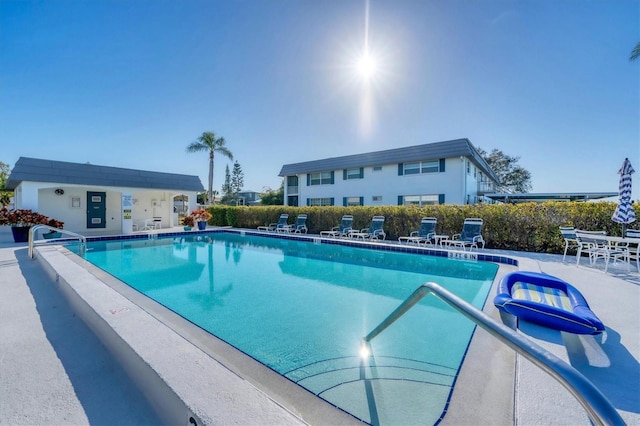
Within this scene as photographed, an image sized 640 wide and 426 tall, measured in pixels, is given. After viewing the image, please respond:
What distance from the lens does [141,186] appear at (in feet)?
54.0

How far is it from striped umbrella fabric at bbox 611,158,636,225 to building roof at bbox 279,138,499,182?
870cm

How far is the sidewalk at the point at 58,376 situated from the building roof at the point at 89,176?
42.6 feet

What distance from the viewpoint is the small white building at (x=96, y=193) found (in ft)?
43.3

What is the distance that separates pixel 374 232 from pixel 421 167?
24.3ft

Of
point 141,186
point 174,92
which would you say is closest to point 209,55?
point 174,92

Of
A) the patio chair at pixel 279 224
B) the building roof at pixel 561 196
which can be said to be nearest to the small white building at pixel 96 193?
the patio chair at pixel 279 224

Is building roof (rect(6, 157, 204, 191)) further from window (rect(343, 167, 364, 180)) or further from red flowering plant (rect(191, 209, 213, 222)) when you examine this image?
window (rect(343, 167, 364, 180))

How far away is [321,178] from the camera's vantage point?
2228 cm

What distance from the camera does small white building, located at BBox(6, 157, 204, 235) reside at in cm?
1319

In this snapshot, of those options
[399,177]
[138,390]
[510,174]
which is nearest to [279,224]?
[399,177]

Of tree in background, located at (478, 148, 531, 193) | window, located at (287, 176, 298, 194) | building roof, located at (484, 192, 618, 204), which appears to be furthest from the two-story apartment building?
tree in background, located at (478, 148, 531, 193)

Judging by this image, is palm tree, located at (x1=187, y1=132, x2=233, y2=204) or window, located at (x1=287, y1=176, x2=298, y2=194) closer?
palm tree, located at (x1=187, y1=132, x2=233, y2=204)

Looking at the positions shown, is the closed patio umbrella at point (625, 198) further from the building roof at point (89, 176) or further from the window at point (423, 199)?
the building roof at point (89, 176)

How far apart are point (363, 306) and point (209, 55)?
11.4 metres
